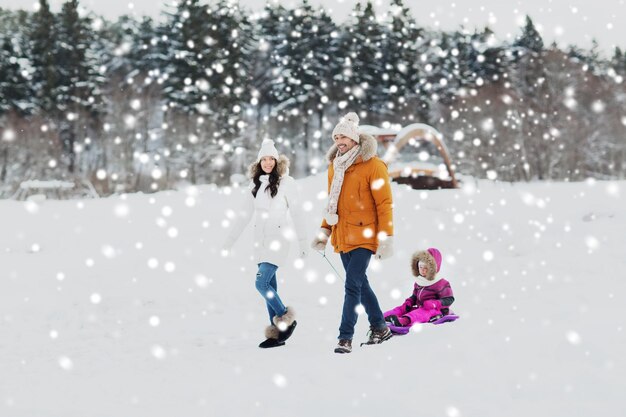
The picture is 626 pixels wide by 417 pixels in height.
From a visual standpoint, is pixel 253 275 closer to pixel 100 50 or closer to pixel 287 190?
pixel 287 190

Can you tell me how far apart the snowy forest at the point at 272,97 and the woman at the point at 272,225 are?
3223cm

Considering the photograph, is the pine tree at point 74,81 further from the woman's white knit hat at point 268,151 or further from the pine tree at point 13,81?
the woman's white knit hat at point 268,151

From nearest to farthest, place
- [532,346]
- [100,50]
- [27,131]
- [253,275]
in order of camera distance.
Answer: [532,346] < [253,275] < [27,131] < [100,50]

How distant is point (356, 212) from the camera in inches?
192

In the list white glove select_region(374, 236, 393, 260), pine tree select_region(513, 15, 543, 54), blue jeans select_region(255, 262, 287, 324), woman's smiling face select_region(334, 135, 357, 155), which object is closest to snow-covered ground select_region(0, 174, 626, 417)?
blue jeans select_region(255, 262, 287, 324)

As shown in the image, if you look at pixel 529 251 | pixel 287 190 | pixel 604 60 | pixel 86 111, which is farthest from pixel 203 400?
pixel 604 60

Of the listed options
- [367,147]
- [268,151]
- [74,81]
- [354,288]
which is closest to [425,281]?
[354,288]

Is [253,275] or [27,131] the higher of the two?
[27,131]

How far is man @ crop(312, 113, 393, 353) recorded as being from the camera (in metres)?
4.80

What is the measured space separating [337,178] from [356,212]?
0.36m

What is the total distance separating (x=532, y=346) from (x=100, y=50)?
52182 mm

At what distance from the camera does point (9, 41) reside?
42.6m

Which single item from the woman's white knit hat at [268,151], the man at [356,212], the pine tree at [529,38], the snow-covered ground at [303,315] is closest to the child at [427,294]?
the snow-covered ground at [303,315]

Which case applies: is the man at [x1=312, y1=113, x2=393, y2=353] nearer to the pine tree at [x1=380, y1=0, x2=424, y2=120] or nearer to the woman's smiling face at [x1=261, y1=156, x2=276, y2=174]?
the woman's smiling face at [x1=261, y1=156, x2=276, y2=174]
